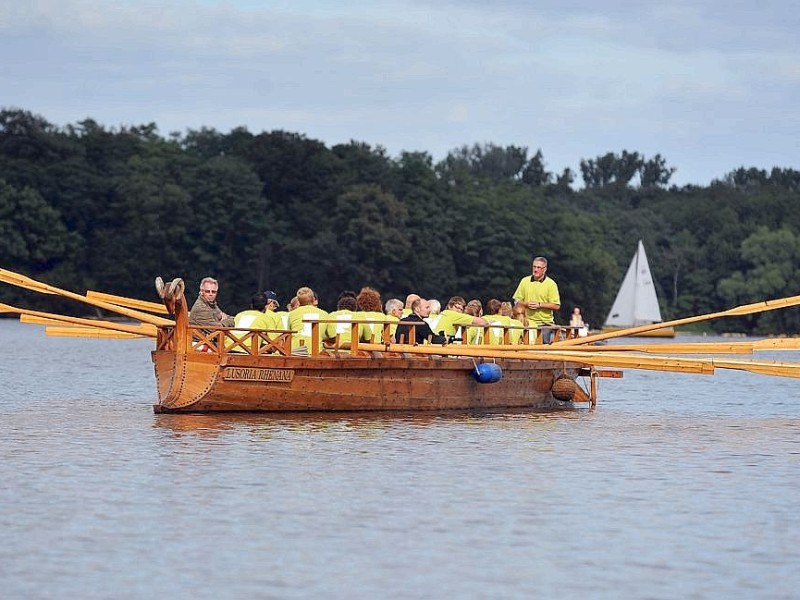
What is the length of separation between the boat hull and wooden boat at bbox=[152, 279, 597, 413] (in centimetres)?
1

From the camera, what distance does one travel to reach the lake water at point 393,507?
11.7 meters

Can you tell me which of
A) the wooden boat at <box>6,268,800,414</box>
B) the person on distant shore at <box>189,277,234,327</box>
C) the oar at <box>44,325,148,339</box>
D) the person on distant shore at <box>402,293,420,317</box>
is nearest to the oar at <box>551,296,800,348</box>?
the wooden boat at <box>6,268,800,414</box>

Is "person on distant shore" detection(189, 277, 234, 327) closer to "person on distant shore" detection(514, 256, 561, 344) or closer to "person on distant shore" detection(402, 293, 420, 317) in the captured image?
"person on distant shore" detection(402, 293, 420, 317)

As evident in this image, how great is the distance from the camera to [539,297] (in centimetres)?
2556

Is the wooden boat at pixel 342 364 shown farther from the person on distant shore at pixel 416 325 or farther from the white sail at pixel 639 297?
the white sail at pixel 639 297

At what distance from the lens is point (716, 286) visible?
395 ft

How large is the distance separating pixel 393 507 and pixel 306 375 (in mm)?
7626

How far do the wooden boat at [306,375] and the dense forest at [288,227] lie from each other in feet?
208

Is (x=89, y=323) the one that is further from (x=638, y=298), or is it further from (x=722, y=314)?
(x=638, y=298)

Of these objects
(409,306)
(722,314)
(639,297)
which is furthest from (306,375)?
(639,297)

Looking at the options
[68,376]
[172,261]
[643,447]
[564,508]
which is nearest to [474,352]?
[643,447]

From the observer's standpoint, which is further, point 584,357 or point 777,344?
point 584,357

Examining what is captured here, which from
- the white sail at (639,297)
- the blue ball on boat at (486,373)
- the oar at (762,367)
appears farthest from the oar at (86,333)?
the white sail at (639,297)

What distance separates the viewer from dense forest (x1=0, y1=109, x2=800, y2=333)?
93.8 meters
